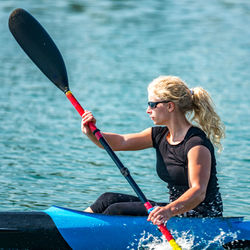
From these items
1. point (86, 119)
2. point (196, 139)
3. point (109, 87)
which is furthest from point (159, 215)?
point (109, 87)

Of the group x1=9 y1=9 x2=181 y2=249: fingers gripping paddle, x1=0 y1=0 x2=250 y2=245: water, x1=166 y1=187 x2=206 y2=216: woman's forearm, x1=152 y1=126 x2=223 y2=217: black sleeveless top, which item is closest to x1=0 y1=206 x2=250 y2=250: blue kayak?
x1=152 y1=126 x2=223 y2=217: black sleeveless top

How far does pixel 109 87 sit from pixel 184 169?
7.37m

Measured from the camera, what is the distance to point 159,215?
4.42 m

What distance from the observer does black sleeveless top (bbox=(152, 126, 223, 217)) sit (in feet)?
15.4

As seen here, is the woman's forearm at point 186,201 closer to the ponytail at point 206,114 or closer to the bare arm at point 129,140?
the ponytail at point 206,114

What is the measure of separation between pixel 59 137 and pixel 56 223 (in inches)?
171

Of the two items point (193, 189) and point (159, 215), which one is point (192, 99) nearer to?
point (193, 189)

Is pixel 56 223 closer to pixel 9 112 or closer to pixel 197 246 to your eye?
A: pixel 197 246

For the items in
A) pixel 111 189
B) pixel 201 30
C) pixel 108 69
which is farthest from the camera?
pixel 201 30

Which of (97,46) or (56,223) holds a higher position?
(97,46)

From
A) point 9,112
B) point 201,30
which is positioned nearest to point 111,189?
point 9,112

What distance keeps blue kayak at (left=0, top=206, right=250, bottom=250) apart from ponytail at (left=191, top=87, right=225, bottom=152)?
2.01 ft

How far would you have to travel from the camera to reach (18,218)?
4.78 m

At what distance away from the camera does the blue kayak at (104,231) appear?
4742 mm
